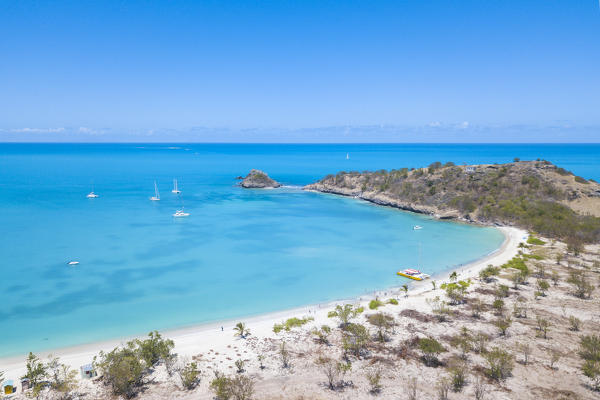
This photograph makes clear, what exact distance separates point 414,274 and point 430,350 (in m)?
16.6

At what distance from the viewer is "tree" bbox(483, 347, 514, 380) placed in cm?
1722

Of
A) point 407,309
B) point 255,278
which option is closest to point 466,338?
point 407,309

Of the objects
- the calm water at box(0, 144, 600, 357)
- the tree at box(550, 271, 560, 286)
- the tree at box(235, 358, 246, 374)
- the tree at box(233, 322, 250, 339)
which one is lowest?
the calm water at box(0, 144, 600, 357)

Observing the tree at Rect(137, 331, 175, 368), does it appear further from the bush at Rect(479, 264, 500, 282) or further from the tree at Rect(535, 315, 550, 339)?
the bush at Rect(479, 264, 500, 282)

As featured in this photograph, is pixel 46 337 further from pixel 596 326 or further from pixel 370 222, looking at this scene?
pixel 370 222

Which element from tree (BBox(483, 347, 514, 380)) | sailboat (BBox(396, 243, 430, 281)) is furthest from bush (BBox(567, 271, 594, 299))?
tree (BBox(483, 347, 514, 380))

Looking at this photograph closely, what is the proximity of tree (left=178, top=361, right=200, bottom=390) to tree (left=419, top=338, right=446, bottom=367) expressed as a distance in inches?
477

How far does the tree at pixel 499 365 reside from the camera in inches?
678

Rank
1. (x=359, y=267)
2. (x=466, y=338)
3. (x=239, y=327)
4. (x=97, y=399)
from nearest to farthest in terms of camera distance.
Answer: (x=97, y=399) < (x=466, y=338) < (x=239, y=327) < (x=359, y=267)

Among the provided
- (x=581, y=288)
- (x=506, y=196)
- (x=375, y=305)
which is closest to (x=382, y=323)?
(x=375, y=305)

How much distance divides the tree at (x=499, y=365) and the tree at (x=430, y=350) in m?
2.45

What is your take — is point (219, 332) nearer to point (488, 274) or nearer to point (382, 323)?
point (382, 323)

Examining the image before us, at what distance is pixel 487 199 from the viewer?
2491 inches

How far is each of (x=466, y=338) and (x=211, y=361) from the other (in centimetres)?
1504
